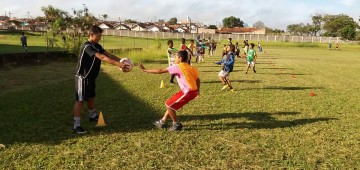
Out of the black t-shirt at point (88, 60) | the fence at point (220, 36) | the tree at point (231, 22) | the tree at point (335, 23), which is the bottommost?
the black t-shirt at point (88, 60)

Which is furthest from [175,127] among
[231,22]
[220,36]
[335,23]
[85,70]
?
[231,22]

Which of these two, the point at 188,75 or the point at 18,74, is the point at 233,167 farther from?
the point at 18,74

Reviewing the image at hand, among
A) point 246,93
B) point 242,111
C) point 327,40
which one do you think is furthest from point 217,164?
point 327,40

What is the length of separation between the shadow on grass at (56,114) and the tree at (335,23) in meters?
115

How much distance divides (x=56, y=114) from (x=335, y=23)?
404 feet

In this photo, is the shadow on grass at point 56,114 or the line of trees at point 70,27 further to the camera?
the line of trees at point 70,27

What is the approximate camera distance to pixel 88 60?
611 cm

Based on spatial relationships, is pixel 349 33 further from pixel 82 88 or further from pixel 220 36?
pixel 82 88

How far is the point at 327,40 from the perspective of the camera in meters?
81.1

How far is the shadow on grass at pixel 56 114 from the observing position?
5914 mm

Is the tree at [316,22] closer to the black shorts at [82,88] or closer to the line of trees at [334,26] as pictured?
the line of trees at [334,26]

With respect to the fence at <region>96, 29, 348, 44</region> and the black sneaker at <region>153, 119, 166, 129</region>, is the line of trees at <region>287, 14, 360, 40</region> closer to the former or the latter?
the fence at <region>96, 29, 348, 44</region>

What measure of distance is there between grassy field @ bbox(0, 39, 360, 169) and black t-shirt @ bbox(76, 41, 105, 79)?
3.61 feet

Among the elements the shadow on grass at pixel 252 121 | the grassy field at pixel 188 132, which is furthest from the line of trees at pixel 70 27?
the shadow on grass at pixel 252 121
